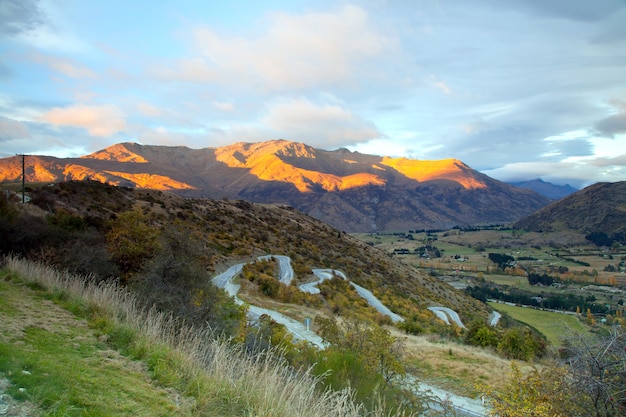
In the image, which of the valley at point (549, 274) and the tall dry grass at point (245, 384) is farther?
the valley at point (549, 274)

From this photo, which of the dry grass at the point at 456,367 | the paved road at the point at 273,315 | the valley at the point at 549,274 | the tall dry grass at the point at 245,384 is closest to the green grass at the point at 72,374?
the tall dry grass at the point at 245,384

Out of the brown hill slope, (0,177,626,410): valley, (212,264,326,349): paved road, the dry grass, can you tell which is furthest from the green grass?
the dry grass

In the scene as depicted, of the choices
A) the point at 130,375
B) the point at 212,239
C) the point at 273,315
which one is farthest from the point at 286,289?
the point at 130,375

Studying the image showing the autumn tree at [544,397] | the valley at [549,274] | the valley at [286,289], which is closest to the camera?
the autumn tree at [544,397]

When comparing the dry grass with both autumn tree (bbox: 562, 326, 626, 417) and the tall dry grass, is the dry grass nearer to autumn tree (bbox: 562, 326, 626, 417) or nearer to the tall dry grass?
autumn tree (bbox: 562, 326, 626, 417)

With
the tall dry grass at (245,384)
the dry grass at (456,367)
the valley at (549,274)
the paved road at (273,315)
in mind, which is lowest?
the valley at (549,274)

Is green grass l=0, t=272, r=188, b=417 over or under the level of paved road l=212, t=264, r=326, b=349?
over

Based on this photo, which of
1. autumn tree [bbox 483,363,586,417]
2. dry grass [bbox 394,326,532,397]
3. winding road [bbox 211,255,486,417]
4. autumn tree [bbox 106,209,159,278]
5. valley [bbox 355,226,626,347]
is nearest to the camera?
autumn tree [bbox 483,363,586,417]

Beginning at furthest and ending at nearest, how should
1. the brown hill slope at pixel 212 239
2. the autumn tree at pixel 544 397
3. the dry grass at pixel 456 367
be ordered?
the brown hill slope at pixel 212 239
the dry grass at pixel 456 367
the autumn tree at pixel 544 397

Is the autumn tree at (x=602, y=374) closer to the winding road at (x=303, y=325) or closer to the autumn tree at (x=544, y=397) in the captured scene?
the autumn tree at (x=544, y=397)

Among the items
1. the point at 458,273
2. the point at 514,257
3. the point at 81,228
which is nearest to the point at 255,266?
the point at 81,228

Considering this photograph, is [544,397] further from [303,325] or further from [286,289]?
[286,289]

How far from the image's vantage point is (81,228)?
836 inches

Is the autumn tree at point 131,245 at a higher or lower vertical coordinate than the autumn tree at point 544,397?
higher
